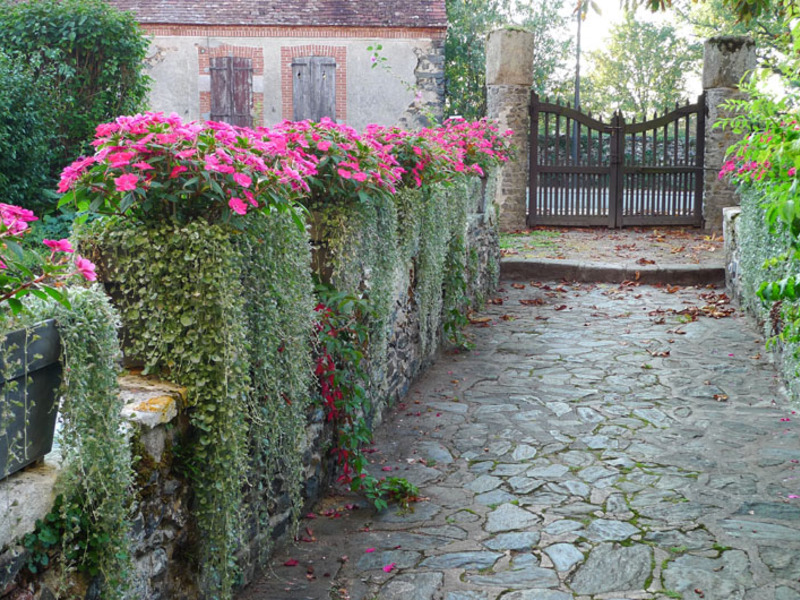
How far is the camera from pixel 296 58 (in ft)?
59.3

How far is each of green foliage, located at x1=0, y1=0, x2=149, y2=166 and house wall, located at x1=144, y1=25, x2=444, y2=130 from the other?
7634 millimetres

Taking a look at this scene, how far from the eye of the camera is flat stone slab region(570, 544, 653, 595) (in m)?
3.33

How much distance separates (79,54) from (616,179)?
837cm

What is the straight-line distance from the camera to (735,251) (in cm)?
926

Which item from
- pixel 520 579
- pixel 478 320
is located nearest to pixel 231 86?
pixel 478 320

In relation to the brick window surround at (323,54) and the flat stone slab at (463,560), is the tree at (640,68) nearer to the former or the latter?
the brick window surround at (323,54)

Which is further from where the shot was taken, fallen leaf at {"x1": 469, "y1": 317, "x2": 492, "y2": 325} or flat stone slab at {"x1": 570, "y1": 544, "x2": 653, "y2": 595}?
fallen leaf at {"x1": 469, "y1": 317, "x2": 492, "y2": 325}

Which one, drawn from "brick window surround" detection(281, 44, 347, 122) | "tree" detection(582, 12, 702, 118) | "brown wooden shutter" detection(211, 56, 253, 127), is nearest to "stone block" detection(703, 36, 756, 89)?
"brick window surround" detection(281, 44, 347, 122)

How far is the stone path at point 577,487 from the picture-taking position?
11.1ft

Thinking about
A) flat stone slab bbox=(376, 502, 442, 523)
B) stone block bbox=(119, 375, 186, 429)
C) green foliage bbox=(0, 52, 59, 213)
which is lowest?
flat stone slab bbox=(376, 502, 442, 523)

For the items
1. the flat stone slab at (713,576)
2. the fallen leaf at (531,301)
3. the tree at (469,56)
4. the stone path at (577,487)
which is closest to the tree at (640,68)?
the tree at (469,56)

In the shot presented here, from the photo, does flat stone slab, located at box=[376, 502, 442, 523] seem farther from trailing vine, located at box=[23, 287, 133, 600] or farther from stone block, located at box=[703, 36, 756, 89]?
stone block, located at box=[703, 36, 756, 89]

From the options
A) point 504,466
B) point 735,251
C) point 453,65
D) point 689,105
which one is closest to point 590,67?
point 453,65

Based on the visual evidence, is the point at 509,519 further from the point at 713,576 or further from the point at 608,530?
the point at 713,576
